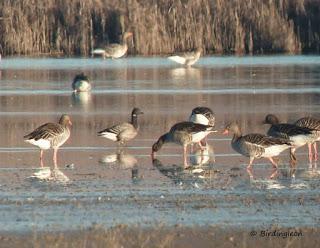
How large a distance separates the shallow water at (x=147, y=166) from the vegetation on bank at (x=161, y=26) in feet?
36.9

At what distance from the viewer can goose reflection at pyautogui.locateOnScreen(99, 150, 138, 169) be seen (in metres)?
14.3

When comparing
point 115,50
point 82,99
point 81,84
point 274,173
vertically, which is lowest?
point 82,99

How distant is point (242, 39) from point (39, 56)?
28.5ft

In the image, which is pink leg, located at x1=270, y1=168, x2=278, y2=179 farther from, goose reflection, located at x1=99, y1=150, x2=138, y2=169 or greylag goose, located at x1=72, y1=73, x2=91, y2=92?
greylag goose, located at x1=72, y1=73, x2=91, y2=92

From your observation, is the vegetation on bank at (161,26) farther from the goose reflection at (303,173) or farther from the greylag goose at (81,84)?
the goose reflection at (303,173)

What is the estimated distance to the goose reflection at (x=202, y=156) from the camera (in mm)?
14731

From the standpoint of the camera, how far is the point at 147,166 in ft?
46.7

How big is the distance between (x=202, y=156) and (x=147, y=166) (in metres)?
1.43

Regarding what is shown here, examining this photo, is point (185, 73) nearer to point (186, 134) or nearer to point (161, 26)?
point (161, 26)

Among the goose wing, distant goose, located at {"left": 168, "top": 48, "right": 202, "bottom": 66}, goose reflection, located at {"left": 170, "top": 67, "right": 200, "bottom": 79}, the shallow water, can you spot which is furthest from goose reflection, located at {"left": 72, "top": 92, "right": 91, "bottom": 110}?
distant goose, located at {"left": 168, "top": 48, "right": 202, "bottom": 66}

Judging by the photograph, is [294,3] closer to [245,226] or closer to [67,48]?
[67,48]

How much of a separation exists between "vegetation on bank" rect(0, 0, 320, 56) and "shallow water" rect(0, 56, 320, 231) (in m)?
11.2

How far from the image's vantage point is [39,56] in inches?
1682

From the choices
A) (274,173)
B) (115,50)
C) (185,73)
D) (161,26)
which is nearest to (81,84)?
(185,73)
